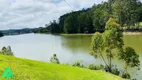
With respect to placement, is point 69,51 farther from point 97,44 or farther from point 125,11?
point 125,11

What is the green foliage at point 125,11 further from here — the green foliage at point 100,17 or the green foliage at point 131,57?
the green foliage at point 131,57

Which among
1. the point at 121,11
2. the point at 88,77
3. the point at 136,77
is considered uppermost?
the point at 121,11

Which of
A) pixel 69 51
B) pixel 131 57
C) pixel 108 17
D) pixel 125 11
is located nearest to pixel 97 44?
pixel 131 57

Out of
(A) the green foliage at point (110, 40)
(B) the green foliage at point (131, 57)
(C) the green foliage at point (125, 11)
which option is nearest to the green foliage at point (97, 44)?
(A) the green foliage at point (110, 40)

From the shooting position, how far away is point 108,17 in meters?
127

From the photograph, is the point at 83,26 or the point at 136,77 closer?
the point at 136,77

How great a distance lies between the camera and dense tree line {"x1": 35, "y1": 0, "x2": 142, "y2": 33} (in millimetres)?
120938

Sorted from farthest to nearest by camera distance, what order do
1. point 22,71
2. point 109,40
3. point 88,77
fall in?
point 109,40
point 88,77
point 22,71

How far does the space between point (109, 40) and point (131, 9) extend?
89.0 metres

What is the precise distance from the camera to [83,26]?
489 feet

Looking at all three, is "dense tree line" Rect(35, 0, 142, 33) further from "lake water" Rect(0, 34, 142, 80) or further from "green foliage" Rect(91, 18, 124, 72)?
"green foliage" Rect(91, 18, 124, 72)

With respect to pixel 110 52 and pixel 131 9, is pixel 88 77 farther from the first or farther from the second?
pixel 131 9

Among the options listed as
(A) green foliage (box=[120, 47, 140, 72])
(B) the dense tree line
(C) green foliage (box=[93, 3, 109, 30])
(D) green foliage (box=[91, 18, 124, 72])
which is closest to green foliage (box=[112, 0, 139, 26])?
(B) the dense tree line

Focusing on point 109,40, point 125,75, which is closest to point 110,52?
point 109,40
